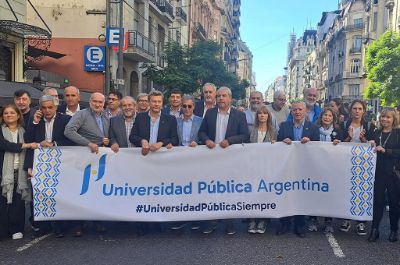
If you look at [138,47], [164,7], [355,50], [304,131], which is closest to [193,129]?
[304,131]

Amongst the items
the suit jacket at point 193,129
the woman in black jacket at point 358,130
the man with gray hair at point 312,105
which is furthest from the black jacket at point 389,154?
the suit jacket at point 193,129

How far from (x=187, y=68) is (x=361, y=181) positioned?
18.6 metres

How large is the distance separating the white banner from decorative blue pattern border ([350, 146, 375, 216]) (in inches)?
0.5

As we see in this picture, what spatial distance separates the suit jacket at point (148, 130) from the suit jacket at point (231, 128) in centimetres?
45

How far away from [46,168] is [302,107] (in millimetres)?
3552

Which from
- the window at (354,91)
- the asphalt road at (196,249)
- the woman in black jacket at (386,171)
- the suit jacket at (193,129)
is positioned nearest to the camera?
the asphalt road at (196,249)

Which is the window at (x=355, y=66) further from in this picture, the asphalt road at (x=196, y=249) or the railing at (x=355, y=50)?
the asphalt road at (x=196, y=249)

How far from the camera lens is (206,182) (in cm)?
574

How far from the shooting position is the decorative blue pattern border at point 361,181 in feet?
18.6

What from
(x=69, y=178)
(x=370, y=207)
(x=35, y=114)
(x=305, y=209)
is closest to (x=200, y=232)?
(x=305, y=209)

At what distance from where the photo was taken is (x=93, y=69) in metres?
19.8

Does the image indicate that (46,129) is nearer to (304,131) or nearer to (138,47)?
(304,131)

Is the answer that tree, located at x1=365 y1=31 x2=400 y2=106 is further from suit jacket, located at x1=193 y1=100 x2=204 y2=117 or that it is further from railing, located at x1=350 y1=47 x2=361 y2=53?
railing, located at x1=350 y1=47 x2=361 y2=53

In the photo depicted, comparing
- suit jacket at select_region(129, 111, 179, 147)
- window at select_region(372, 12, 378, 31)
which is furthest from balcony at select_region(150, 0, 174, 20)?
window at select_region(372, 12, 378, 31)
